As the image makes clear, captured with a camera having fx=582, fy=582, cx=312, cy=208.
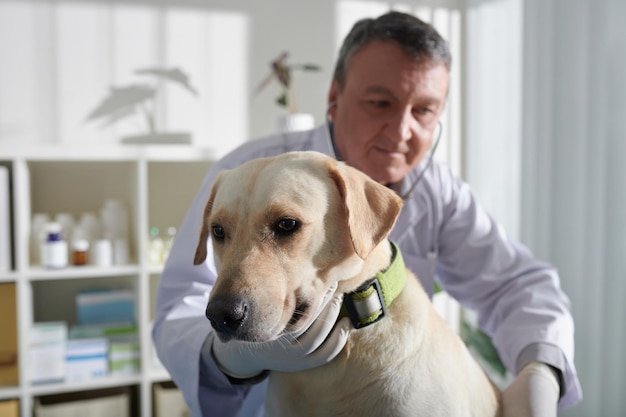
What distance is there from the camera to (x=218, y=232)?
0.81 m

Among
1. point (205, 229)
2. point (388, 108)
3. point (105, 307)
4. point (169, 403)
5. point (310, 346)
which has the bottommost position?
point (169, 403)

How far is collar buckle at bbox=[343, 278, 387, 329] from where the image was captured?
829 mm

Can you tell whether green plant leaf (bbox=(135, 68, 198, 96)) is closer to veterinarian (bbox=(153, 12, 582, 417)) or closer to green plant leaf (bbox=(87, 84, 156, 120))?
green plant leaf (bbox=(87, 84, 156, 120))

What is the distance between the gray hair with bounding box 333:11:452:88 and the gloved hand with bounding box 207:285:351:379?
544 millimetres

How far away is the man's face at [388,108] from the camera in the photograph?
1120mm

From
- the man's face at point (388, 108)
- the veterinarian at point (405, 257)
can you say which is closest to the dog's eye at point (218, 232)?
the veterinarian at point (405, 257)

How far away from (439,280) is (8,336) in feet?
5.09

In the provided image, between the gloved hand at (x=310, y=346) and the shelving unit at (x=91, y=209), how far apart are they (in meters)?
1.46

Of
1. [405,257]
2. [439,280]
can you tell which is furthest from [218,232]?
[439,280]

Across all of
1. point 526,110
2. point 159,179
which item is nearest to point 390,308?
point 526,110

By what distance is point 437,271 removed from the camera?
1518 mm

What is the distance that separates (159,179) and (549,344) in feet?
6.19

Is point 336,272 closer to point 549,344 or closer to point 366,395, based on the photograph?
point 366,395

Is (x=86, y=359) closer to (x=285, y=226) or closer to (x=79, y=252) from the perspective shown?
(x=79, y=252)
